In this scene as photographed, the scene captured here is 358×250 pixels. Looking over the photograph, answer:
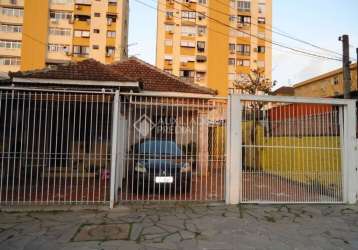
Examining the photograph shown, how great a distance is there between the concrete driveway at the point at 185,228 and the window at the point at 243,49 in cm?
3910

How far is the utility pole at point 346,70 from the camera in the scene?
11914 mm

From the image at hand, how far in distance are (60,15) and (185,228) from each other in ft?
133

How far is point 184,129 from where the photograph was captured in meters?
7.27

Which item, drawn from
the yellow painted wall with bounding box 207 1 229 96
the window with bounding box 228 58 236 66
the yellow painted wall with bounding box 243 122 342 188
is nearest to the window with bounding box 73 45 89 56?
the yellow painted wall with bounding box 207 1 229 96

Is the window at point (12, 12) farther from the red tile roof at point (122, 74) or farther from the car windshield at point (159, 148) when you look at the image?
the car windshield at point (159, 148)

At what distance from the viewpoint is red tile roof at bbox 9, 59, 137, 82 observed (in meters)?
A: 10.8

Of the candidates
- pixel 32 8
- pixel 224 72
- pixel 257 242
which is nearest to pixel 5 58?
pixel 32 8

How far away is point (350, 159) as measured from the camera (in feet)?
24.8

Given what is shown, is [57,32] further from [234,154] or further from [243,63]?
[234,154]

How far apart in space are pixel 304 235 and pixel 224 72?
38.1 meters

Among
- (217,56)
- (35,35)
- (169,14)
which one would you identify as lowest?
(217,56)

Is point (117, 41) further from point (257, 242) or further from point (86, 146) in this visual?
point (257, 242)

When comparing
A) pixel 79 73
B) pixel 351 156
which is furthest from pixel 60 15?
pixel 351 156

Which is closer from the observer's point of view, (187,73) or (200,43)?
(187,73)
